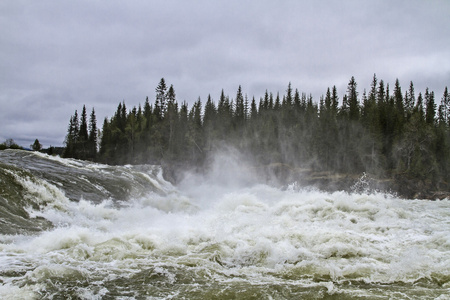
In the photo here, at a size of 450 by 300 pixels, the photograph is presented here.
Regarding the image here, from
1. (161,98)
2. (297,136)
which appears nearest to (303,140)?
(297,136)

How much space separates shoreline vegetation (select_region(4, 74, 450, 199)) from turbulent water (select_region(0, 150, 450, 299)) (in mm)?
27691

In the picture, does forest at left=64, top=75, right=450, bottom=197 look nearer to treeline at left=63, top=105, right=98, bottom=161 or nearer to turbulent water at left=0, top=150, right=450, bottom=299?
treeline at left=63, top=105, right=98, bottom=161

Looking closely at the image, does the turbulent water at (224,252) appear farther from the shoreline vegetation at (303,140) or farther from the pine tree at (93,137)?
the pine tree at (93,137)

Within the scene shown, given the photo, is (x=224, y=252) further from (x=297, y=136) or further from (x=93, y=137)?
(x=93, y=137)

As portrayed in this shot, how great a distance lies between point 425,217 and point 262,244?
890 cm

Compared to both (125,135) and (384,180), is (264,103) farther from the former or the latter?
(384,180)

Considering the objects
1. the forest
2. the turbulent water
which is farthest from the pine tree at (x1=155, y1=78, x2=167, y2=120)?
the turbulent water

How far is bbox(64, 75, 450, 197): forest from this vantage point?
45375 mm

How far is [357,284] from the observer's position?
6750 millimetres

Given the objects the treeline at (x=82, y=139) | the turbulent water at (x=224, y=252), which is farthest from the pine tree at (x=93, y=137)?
the turbulent water at (x=224, y=252)

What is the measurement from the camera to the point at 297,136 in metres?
58.2

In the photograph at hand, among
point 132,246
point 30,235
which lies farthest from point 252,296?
point 30,235

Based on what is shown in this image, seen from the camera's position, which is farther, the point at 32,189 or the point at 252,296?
the point at 32,189

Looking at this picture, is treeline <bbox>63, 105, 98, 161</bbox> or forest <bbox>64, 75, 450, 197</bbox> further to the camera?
treeline <bbox>63, 105, 98, 161</bbox>
